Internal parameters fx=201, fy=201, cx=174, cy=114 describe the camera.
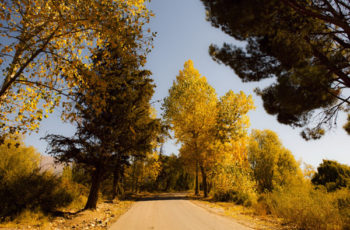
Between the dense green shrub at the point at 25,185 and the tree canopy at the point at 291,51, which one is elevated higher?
the tree canopy at the point at 291,51

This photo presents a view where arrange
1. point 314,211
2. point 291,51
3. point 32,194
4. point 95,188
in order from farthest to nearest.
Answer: point 95,188, point 32,194, point 314,211, point 291,51

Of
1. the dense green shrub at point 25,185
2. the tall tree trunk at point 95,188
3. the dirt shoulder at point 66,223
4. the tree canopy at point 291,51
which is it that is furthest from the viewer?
the tall tree trunk at point 95,188

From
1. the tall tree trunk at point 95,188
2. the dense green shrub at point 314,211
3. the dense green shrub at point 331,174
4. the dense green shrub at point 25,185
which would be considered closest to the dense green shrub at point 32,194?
the dense green shrub at point 25,185

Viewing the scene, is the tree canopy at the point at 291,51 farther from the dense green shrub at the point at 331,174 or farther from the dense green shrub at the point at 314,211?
the dense green shrub at the point at 331,174

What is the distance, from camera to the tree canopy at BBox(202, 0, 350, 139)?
445 cm

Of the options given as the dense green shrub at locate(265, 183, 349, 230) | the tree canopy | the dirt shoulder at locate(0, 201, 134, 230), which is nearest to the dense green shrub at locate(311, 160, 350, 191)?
the dense green shrub at locate(265, 183, 349, 230)

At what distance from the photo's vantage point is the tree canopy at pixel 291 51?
445cm

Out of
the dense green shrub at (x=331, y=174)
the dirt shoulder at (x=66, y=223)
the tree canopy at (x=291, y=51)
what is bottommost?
the dirt shoulder at (x=66, y=223)

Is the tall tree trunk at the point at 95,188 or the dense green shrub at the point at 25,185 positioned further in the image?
the tall tree trunk at the point at 95,188

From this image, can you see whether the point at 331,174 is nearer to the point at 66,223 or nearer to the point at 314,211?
the point at 314,211

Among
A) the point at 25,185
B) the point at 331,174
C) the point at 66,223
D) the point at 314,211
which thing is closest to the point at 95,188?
the point at 66,223

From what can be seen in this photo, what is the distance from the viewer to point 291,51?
586 centimetres

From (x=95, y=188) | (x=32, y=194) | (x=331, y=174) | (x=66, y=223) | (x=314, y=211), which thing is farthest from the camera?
(x=331, y=174)

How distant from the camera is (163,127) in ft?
37.8
